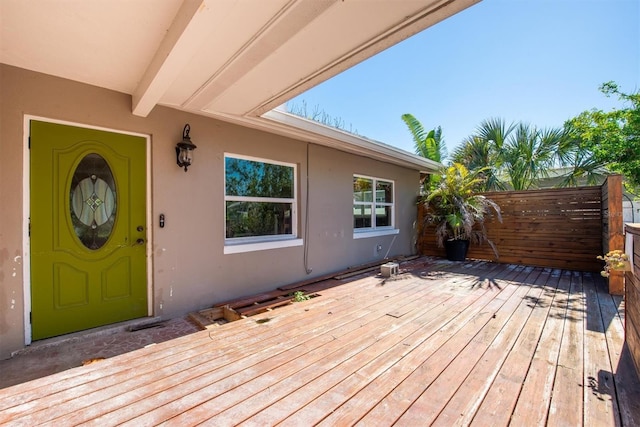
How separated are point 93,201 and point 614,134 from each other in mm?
10408

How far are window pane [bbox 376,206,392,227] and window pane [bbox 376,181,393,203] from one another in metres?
0.20

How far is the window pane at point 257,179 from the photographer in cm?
407

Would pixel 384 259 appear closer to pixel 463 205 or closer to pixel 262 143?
pixel 463 205

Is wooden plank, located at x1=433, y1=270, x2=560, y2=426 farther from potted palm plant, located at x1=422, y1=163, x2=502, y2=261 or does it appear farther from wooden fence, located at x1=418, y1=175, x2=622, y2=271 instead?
wooden fence, located at x1=418, y1=175, x2=622, y2=271

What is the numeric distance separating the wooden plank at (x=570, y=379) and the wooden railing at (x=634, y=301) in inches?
12.5

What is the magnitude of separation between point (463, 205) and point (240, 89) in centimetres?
553

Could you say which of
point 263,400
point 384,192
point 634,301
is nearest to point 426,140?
point 384,192

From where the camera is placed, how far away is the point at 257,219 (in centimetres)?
445

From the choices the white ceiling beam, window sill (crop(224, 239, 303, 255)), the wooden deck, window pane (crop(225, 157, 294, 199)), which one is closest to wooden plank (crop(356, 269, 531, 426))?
the wooden deck

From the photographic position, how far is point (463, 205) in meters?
6.34

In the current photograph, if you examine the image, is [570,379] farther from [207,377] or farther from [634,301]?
[207,377]

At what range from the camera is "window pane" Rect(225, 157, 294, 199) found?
13.4 ft

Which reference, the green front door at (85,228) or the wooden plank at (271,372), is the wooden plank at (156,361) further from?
the green front door at (85,228)

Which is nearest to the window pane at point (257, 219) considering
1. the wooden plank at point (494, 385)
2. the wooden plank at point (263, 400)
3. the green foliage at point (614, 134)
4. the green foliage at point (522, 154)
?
the wooden plank at point (263, 400)
